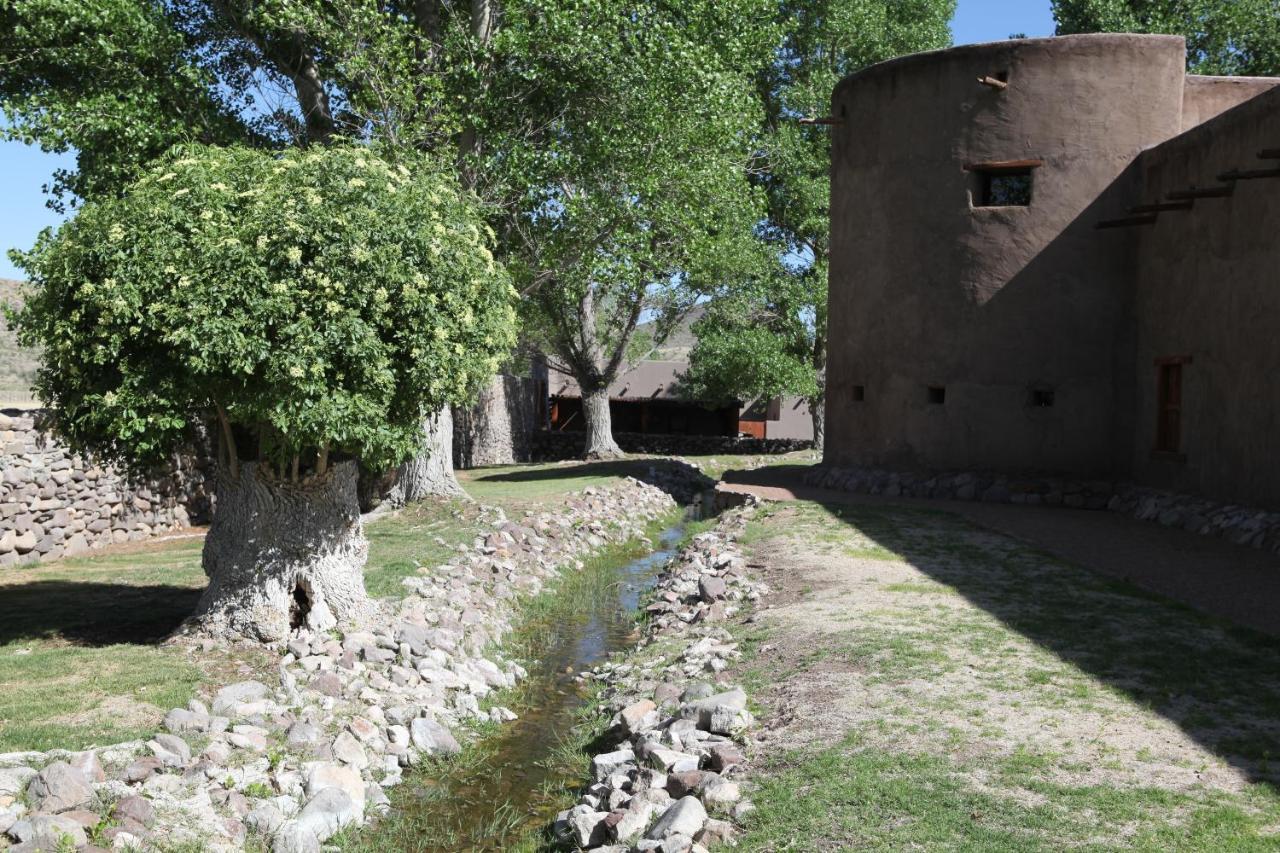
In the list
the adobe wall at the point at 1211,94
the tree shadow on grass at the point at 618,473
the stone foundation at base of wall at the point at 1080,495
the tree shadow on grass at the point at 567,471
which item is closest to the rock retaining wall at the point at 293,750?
the stone foundation at base of wall at the point at 1080,495

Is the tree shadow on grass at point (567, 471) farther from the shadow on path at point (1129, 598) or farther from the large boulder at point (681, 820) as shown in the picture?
the large boulder at point (681, 820)

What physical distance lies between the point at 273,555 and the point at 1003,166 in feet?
49.5

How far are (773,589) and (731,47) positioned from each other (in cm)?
1106

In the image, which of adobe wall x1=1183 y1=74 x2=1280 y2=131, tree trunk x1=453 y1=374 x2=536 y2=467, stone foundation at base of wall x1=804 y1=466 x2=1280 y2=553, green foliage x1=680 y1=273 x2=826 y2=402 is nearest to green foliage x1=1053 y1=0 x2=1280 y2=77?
green foliage x1=680 y1=273 x2=826 y2=402

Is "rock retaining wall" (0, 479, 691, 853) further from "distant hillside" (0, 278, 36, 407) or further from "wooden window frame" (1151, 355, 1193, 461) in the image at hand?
"distant hillside" (0, 278, 36, 407)

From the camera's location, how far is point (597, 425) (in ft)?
106

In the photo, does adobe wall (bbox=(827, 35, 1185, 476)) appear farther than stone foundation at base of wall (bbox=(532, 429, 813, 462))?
No

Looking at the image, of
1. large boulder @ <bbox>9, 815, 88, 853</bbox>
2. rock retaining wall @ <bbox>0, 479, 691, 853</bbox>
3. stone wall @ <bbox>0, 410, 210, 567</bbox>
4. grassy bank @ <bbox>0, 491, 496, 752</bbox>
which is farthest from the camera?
stone wall @ <bbox>0, 410, 210, 567</bbox>

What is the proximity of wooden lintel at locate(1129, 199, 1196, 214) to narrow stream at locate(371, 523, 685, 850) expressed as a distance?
10.9m

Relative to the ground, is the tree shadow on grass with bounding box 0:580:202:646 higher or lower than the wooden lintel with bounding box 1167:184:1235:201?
lower

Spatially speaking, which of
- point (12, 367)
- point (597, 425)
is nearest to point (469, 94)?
point (597, 425)

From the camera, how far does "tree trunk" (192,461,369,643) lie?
9.47 meters

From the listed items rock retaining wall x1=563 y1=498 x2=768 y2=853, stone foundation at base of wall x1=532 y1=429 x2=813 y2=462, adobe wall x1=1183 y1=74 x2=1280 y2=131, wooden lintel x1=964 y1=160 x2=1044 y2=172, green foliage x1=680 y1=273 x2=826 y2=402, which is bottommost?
rock retaining wall x1=563 y1=498 x2=768 y2=853

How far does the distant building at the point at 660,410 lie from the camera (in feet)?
146
